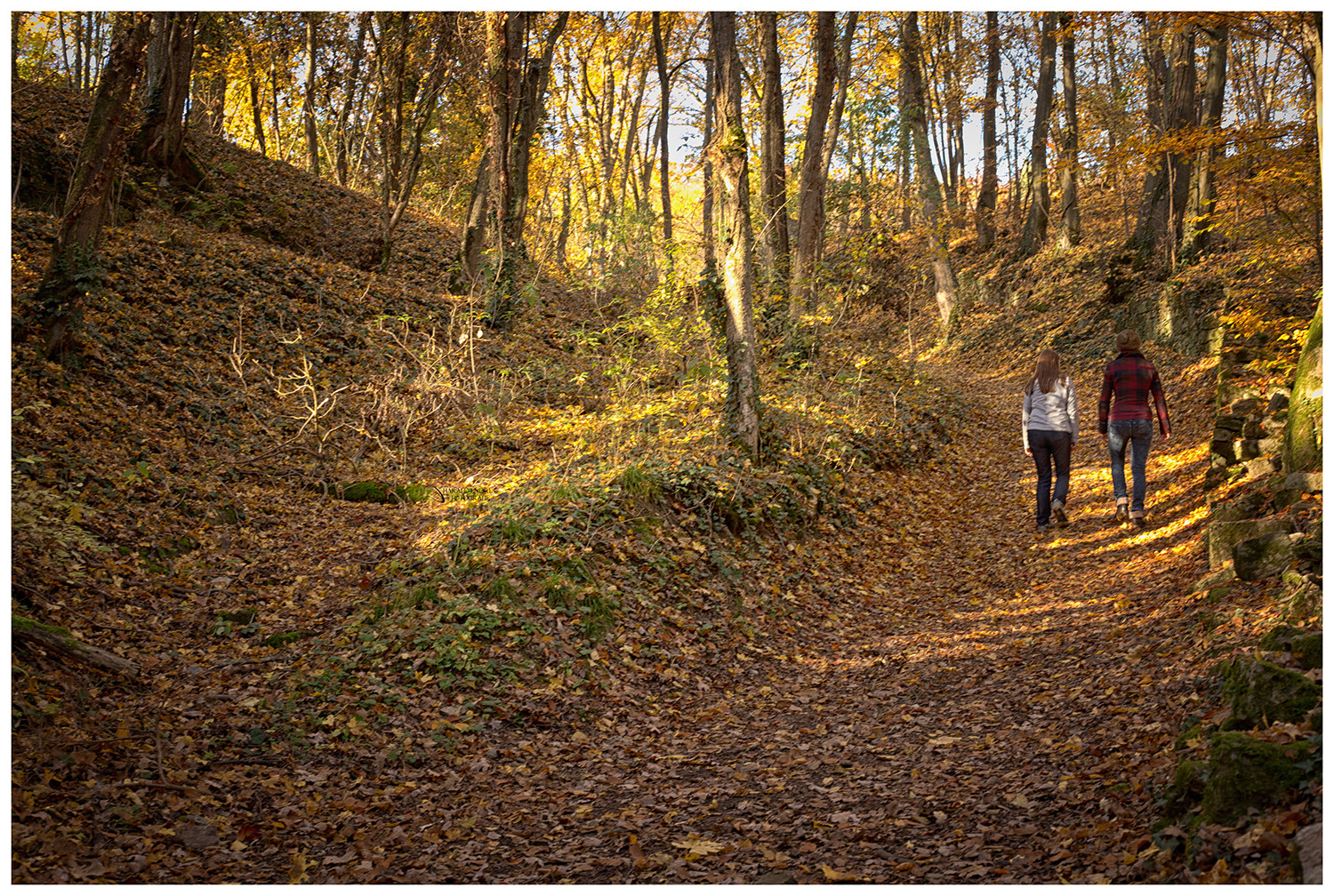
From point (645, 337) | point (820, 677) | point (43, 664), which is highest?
point (645, 337)

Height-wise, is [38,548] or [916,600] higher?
[38,548]

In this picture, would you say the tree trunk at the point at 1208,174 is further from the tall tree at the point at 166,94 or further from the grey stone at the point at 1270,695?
the tall tree at the point at 166,94

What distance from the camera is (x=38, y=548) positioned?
6.32 m

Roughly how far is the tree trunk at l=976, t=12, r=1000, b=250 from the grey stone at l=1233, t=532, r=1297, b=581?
19767 mm

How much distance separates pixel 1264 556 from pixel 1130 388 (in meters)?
3.62

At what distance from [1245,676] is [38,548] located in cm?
790

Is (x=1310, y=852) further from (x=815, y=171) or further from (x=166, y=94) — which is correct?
(x=166, y=94)

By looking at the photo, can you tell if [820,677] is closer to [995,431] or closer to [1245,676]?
[1245,676]

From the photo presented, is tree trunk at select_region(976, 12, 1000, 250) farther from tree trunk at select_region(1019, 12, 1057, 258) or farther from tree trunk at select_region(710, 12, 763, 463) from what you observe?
tree trunk at select_region(710, 12, 763, 463)

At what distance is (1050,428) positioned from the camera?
9.09 metres

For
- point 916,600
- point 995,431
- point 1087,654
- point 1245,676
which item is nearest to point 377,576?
point 916,600

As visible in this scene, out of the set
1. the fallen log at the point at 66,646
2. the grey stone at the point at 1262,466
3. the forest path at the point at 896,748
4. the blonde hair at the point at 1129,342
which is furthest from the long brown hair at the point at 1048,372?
the fallen log at the point at 66,646

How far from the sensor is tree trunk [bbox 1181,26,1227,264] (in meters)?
13.8

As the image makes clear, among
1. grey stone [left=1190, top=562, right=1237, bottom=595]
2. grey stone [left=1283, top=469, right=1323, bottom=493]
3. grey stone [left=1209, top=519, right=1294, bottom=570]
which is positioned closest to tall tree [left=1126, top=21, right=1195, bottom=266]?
grey stone [left=1283, top=469, right=1323, bottom=493]
